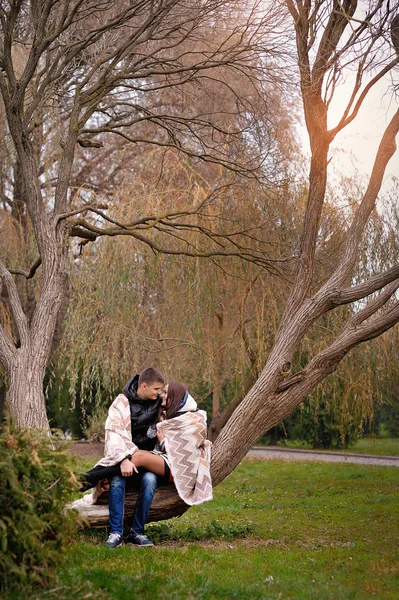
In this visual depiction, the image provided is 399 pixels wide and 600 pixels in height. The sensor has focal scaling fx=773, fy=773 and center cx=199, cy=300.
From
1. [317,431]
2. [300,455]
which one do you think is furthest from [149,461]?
[317,431]

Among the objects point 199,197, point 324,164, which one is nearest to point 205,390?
point 199,197

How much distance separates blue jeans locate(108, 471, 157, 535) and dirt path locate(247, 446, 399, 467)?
12059mm

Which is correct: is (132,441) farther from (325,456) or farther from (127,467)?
(325,456)

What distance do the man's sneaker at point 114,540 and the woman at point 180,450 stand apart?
51 cm

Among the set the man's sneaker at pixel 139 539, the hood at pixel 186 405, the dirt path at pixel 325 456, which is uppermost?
the hood at pixel 186 405

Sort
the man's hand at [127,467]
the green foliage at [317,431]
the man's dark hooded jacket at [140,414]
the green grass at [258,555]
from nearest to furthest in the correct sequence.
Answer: the green grass at [258,555] < the man's hand at [127,467] < the man's dark hooded jacket at [140,414] < the green foliage at [317,431]

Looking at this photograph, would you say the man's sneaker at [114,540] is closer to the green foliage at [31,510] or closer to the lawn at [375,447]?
the green foliage at [31,510]

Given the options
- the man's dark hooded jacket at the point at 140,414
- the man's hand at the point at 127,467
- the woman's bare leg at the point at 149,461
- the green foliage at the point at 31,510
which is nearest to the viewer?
the green foliage at the point at 31,510

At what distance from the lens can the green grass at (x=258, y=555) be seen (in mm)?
4883

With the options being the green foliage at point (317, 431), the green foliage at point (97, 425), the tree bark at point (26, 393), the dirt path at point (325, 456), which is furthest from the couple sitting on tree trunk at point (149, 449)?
the green foliage at point (317, 431)

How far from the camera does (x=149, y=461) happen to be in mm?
6578

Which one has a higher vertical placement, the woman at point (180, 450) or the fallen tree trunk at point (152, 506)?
the woman at point (180, 450)

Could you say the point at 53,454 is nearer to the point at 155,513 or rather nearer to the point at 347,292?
the point at 155,513

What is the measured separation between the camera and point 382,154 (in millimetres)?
9547
